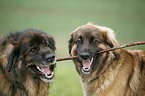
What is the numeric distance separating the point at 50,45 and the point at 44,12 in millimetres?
48159

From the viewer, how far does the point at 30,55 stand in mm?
3840

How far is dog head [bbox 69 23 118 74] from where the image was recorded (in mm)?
4457

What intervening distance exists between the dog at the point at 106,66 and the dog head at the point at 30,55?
930 mm

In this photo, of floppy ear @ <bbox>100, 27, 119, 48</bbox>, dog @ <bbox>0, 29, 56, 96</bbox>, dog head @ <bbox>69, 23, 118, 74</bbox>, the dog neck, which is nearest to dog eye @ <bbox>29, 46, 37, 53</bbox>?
dog @ <bbox>0, 29, 56, 96</bbox>

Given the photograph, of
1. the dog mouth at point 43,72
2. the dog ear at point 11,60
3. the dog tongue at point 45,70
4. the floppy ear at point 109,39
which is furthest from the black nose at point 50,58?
the floppy ear at point 109,39

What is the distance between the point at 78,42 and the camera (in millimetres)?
4809

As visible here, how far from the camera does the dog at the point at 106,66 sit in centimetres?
427

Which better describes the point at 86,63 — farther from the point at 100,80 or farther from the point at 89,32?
the point at 89,32

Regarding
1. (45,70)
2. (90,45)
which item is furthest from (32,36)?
(90,45)

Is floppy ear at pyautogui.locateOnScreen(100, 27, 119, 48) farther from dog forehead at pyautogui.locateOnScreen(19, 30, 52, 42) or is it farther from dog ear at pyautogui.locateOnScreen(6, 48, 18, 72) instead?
dog ear at pyautogui.locateOnScreen(6, 48, 18, 72)

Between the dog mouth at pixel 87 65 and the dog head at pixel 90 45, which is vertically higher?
the dog head at pixel 90 45

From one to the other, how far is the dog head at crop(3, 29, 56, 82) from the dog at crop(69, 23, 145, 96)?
93 cm

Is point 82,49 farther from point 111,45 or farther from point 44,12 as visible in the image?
point 44,12

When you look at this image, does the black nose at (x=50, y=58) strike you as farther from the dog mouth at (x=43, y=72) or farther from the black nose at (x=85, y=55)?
the black nose at (x=85, y=55)
